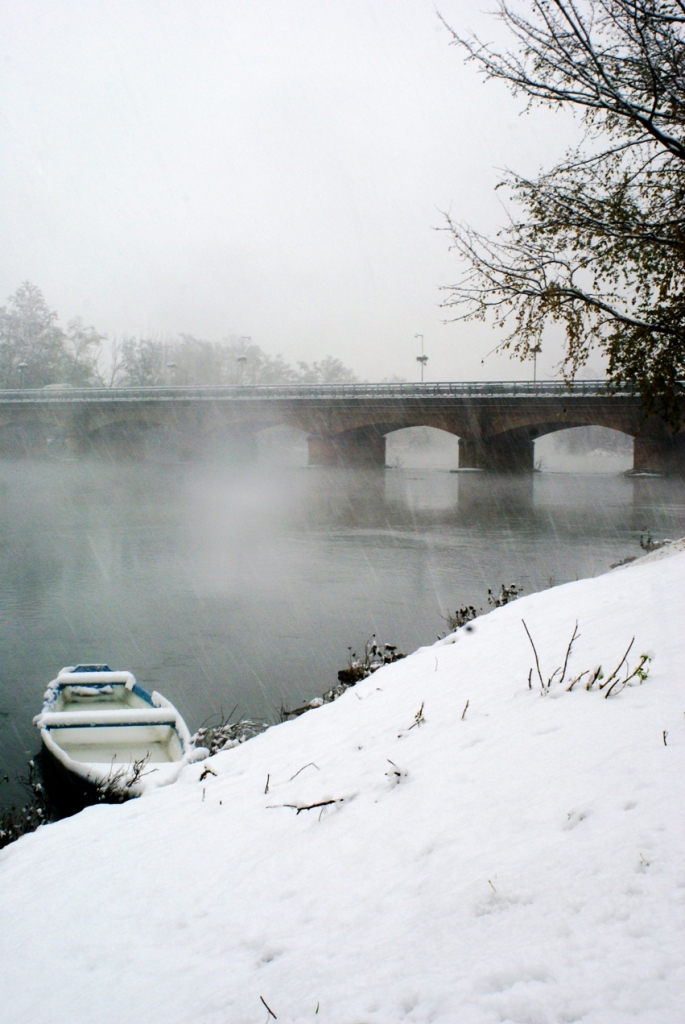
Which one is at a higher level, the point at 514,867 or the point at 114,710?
the point at 514,867

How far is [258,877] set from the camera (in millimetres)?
2988

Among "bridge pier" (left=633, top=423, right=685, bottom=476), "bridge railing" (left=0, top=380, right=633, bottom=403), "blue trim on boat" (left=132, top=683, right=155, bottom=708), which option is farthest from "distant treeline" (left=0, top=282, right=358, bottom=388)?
"blue trim on boat" (left=132, top=683, right=155, bottom=708)

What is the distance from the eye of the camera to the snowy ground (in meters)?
2.05

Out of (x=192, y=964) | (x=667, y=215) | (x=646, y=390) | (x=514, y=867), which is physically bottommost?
(x=192, y=964)

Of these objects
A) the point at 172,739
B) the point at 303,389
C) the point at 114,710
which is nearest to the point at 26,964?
the point at 172,739

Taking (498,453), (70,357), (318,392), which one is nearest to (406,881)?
(498,453)

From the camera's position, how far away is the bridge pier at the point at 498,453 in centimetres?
4769

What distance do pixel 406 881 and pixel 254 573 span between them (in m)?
13.7

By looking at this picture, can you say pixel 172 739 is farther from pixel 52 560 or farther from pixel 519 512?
pixel 519 512

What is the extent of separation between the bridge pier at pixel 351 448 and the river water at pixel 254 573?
17.5m

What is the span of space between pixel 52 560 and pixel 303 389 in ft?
113

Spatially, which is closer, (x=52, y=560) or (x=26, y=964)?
(x=26, y=964)

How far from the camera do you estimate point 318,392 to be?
50.7m

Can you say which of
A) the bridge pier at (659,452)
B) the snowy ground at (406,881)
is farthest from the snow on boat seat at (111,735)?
the bridge pier at (659,452)
